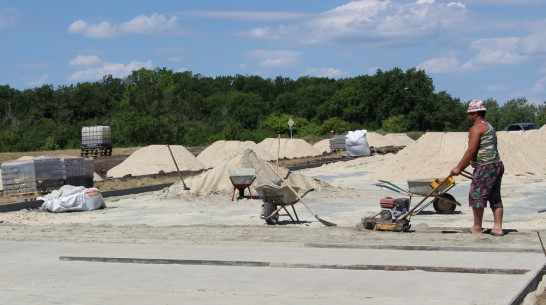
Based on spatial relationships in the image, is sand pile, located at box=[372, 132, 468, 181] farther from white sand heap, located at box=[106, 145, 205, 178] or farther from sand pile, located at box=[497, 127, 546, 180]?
white sand heap, located at box=[106, 145, 205, 178]

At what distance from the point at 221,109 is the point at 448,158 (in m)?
80.7

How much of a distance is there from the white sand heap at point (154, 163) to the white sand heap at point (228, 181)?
34.9 feet

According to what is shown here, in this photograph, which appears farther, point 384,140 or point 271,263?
point 384,140

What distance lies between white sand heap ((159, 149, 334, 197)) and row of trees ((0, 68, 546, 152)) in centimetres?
4614

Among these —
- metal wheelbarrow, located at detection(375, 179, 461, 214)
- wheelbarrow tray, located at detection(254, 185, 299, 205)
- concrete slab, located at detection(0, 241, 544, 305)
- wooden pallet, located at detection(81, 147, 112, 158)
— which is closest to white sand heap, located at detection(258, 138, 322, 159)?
wooden pallet, located at detection(81, 147, 112, 158)

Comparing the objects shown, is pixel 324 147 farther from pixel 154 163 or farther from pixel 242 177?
pixel 242 177

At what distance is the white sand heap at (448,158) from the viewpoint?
2662 cm

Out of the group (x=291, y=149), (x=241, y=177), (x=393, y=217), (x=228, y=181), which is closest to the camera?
(x=393, y=217)

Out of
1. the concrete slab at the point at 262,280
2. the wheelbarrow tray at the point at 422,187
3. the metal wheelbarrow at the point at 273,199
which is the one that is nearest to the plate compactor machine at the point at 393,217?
the concrete slab at the point at 262,280

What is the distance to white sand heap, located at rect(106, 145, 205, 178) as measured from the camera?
32656 mm

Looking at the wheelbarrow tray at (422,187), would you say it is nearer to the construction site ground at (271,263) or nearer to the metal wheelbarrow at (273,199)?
the construction site ground at (271,263)

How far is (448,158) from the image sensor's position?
2755 centimetres

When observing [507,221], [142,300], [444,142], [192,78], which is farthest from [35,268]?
[192,78]

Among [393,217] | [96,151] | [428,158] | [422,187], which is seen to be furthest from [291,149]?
[393,217]
